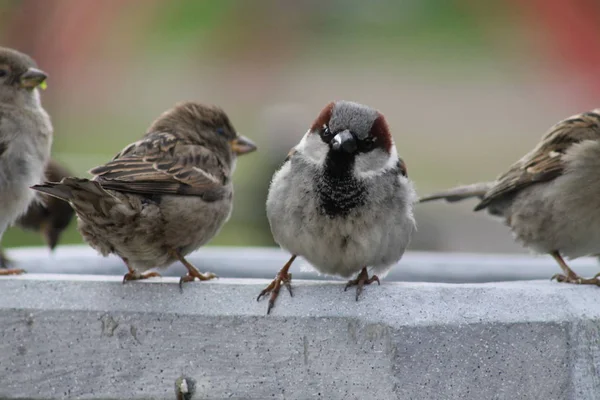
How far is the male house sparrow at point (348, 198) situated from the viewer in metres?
2.87

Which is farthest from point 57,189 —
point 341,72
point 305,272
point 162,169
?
point 341,72

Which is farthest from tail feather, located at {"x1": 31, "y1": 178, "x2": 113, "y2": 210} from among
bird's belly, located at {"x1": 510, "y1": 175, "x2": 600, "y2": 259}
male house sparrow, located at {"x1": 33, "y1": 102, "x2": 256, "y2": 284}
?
bird's belly, located at {"x1": 510, "y1": 175, "x2": 600, "y2": 259}

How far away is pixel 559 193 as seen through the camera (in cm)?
356

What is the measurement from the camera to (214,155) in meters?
3.55

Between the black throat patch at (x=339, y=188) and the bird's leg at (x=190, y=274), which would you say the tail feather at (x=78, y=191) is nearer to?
the bird's leg at (x=190, y=274)

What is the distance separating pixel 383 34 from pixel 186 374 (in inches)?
676

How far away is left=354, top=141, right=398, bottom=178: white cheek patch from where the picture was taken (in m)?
2.91

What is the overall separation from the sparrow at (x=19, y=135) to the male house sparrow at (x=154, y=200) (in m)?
0.44

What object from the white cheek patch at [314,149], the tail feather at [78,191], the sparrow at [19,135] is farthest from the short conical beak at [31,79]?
the white cheek patch at [314,149]

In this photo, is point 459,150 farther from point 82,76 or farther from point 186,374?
point 186,374

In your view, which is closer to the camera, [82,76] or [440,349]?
[440,349]

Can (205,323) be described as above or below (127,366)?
above

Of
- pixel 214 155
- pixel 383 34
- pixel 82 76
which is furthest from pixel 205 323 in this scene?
pixel 383 34

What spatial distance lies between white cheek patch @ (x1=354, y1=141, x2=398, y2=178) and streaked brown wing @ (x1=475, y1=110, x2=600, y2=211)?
2.99 feet
